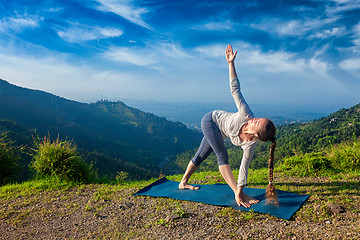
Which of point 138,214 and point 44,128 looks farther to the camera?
point 44,128

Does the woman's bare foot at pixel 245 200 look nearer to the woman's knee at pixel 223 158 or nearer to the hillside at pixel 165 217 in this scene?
the hillside at pixel 165 217

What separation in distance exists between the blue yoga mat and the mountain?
35.3 meters

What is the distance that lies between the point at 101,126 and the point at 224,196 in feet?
268

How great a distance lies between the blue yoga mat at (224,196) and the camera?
11.0 feet

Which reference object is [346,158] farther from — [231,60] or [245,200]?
[231,60]

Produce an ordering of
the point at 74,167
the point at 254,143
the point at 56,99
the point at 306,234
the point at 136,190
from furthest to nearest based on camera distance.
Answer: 1. the point at 56,99
2. the point at 74,167
3. the point at 136,190
4. the point at 254,143
5. the point at 306,234

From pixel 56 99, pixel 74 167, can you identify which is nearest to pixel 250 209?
pixel 74 167

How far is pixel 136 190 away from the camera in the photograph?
4852 mm

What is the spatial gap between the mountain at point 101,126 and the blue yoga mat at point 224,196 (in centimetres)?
3530

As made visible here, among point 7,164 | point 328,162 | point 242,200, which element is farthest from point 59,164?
point 328,162

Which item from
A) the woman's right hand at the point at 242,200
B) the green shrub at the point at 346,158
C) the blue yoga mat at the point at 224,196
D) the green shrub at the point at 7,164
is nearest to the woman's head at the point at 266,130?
the woman's right hand at the point at 242,200

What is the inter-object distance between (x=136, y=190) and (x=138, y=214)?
1.24 metres

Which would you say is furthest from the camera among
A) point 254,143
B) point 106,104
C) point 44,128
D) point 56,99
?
point 106,104

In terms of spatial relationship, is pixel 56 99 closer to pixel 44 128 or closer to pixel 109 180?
pixel 44 128
